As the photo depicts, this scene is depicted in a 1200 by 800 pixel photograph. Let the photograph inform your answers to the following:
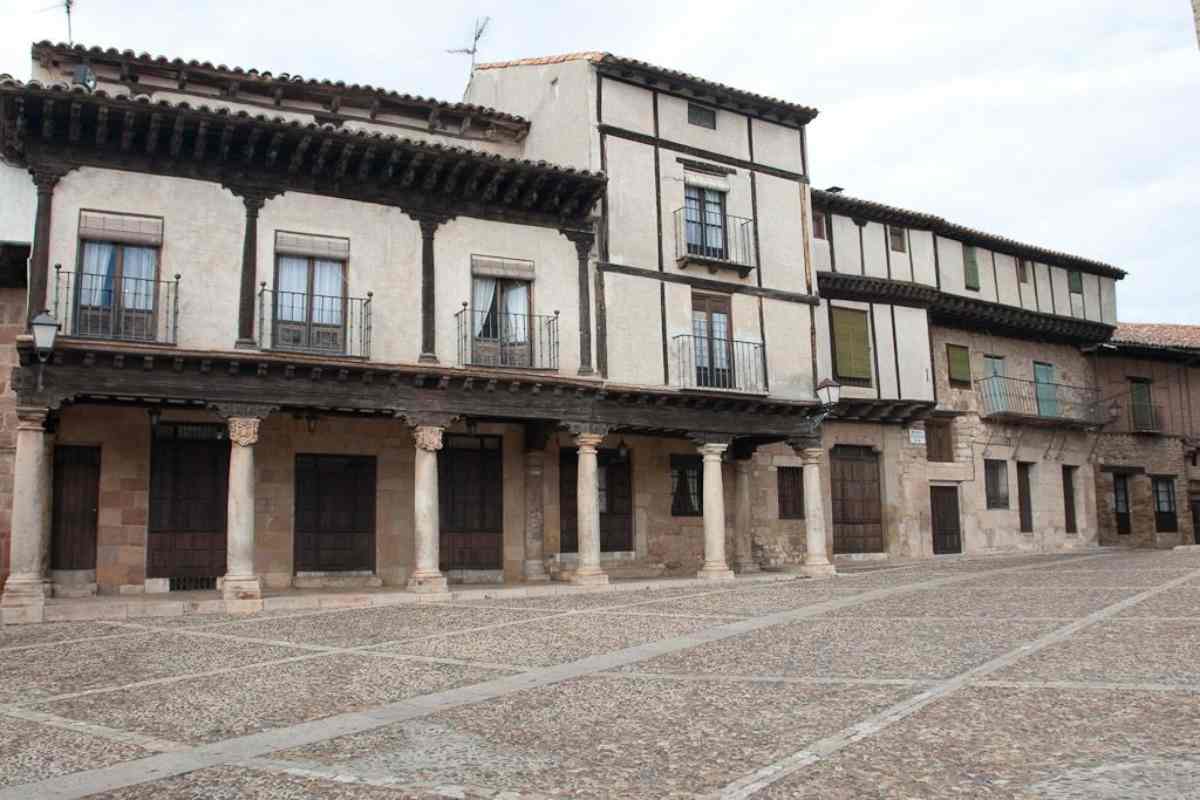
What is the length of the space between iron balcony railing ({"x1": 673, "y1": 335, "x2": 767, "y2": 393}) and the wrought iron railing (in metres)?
1.57

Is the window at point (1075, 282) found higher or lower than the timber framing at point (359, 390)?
higher

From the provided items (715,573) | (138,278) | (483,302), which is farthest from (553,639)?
(138,278)

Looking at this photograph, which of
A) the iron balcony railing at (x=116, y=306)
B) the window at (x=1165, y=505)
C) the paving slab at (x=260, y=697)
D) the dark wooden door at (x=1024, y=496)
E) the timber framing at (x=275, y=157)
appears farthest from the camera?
the window at (x=1165, y=505)

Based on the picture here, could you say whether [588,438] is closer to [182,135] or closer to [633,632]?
[633,632]

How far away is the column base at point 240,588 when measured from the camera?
1372 centimetres

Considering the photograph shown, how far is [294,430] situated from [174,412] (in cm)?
191

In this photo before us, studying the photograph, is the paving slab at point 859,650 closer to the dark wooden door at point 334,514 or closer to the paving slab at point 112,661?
the paving slab at point 112,661

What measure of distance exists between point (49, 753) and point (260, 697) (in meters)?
1.76

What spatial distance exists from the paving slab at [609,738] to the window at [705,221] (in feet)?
41.6

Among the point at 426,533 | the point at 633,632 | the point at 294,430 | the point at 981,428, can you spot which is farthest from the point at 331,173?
the point at 981,428

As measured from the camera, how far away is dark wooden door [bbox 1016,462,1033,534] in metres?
25.9

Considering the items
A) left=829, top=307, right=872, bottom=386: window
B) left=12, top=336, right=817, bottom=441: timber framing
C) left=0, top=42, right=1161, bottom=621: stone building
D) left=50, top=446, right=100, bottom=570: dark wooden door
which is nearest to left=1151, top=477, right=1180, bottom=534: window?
left=0, top=42, right=1161, bottom=621: stone building

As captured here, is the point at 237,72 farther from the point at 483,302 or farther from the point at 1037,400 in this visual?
the point at 1037,400

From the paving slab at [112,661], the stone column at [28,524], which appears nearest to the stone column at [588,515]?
the paving slab at [112,661]
